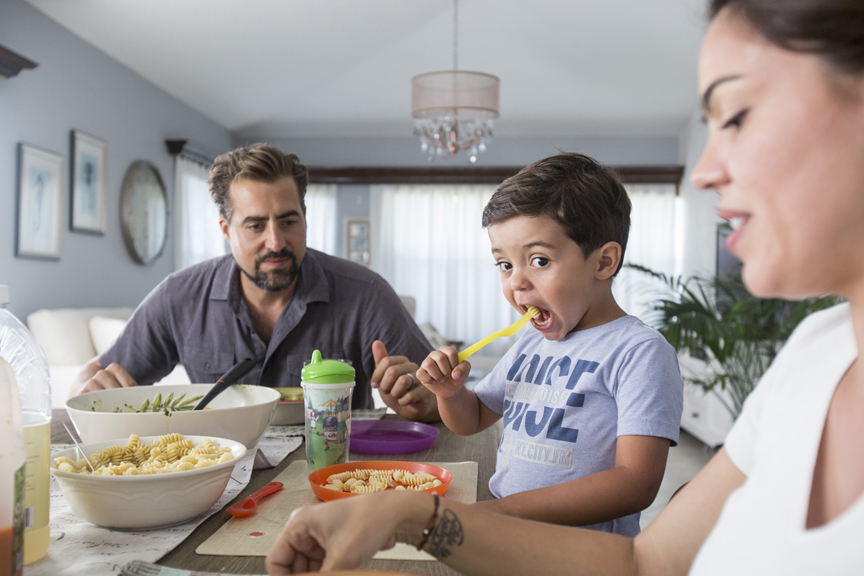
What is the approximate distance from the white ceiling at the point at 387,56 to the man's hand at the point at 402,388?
3346mm

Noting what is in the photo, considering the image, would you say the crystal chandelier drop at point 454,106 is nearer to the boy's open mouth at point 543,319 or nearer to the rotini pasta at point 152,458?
the boy's open mouth at point 543,319

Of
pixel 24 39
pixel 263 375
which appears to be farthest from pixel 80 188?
pixel 263 375

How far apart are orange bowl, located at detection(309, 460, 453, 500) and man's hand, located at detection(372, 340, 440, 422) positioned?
337 mm

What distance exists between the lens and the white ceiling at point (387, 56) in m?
4.21

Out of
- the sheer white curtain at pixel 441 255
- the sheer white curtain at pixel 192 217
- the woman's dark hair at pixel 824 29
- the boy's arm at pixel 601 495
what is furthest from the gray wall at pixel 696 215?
the woman's dark hair at pixel 824 29

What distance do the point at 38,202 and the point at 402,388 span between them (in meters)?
3.19

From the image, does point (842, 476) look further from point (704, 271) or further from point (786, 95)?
point (704, 271)

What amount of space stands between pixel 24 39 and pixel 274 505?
3.63 m

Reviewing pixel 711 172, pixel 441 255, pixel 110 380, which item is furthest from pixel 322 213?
pixel 711 172

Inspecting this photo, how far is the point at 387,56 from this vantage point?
577 cm

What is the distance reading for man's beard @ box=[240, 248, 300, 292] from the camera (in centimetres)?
178

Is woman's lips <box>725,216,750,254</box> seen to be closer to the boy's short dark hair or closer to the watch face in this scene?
the boy's short dark hair

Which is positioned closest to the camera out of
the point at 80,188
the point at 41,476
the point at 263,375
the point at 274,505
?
the point at 41,476

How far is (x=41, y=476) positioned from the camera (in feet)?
2.16
